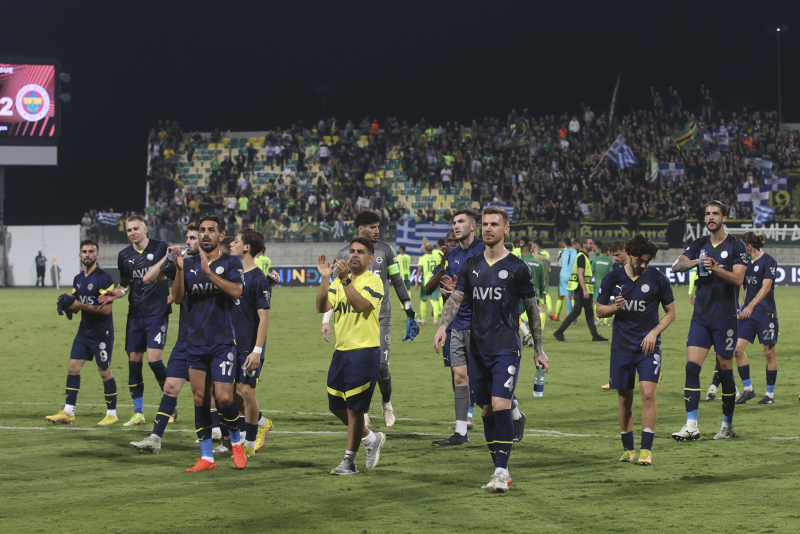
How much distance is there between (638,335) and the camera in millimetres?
8133

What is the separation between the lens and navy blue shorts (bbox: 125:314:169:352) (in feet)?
33.8

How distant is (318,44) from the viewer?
203ft

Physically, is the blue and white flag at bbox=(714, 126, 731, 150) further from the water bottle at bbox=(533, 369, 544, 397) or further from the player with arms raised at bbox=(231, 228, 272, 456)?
the player with arms raised at bbox=(231, 228, 272, 456)

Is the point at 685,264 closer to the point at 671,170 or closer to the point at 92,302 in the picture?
the point at 92,302

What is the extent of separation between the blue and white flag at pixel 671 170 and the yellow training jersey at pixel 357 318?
41.3 meters

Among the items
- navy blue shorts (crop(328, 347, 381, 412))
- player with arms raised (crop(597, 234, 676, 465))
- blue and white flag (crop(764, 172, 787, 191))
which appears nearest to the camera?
navy blue shorts (crop(328, 347, 381, 412))

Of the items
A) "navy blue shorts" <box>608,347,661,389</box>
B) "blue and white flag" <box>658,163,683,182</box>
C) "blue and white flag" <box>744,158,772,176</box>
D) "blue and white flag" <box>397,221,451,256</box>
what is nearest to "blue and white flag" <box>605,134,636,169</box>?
"blue and white flag" <box>658,163,683,182</box>

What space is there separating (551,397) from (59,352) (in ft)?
34.9

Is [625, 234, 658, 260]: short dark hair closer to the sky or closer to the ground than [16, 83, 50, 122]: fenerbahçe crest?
closer to the ground

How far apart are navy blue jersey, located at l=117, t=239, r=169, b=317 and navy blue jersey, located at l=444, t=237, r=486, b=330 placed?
327 centimetres

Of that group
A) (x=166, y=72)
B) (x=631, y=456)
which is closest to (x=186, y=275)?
(x=631, y=456)

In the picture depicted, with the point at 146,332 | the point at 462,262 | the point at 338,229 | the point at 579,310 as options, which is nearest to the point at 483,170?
the point at 338,229

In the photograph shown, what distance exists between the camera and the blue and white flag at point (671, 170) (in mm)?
46406

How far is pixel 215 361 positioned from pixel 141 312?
112 inches
